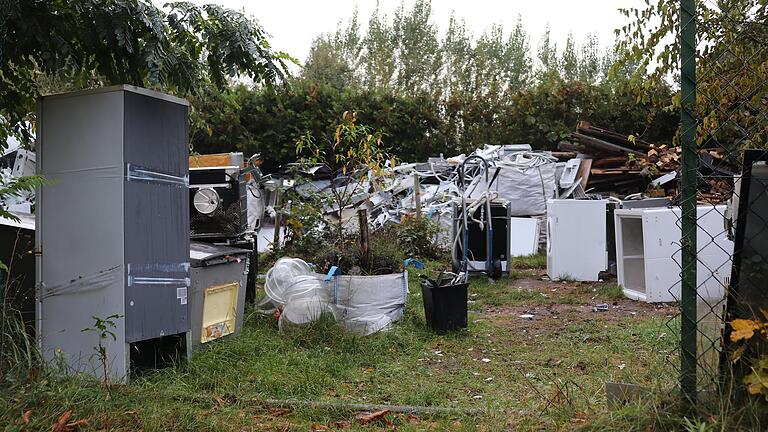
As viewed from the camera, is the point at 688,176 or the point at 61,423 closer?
the point at 688,176

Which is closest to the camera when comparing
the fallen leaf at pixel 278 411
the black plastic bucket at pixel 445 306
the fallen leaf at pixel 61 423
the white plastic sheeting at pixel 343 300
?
the fallen leaf at pixel 61 423

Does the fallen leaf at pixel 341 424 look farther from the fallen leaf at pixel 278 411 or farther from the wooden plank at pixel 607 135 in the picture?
the wooden plank at pixel 607 135

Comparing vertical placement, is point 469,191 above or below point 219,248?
above

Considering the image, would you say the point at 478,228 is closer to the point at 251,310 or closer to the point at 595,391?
the point at 251,310

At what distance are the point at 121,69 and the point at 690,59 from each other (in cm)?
339

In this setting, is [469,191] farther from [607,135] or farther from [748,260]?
[748,260]

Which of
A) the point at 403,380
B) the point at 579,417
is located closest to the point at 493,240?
the point at 403,380

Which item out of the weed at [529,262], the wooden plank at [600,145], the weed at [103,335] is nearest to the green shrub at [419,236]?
the weed at [529,262]

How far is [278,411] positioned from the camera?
11.9 ft

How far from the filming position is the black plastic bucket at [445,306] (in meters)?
5.74

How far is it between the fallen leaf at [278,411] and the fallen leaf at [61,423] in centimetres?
97

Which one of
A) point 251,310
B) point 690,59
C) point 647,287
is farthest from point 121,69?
point 647,287

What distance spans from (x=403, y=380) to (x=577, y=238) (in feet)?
16.6

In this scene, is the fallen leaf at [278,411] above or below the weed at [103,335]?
below
